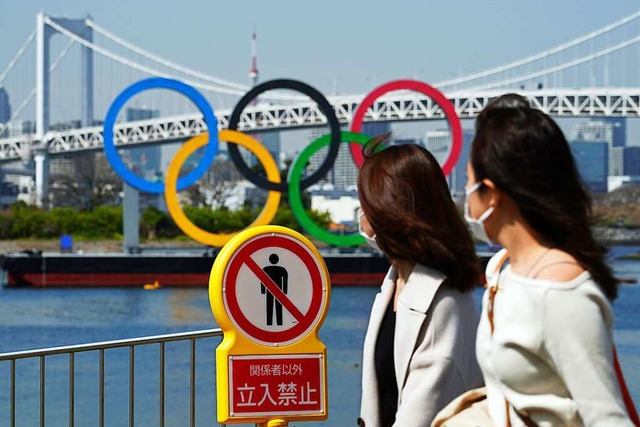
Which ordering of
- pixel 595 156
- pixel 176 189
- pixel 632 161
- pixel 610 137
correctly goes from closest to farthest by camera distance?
1. pixel 176 189
2. pixel 595 156
3. pixel 632 161
4. pixel 610 137

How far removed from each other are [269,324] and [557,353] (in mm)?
1627

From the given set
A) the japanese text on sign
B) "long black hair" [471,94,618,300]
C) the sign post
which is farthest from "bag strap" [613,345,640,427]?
the japanese text on sign

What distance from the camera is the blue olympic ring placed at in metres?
24.0

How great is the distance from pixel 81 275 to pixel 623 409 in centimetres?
3741

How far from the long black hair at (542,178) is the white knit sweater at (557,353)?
0.09 metres

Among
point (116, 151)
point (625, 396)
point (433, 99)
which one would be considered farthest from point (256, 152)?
point (625, 396)

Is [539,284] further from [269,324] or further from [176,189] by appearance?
[176,189]

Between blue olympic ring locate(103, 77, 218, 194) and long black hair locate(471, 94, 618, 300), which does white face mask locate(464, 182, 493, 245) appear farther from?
blue olympic ring locate(103, 77, 218, 194)

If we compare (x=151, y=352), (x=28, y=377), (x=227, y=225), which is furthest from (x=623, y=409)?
(x=227, y=225)

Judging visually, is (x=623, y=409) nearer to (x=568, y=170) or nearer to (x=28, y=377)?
(x=568, y=170)

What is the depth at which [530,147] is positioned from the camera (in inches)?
76.5

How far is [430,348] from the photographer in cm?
244

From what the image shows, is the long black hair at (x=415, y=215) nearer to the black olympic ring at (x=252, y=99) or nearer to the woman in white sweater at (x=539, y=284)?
the woman in white sweater at (x=539, y=284)

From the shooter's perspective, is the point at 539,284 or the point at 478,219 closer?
the point at 539,284
